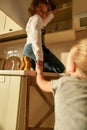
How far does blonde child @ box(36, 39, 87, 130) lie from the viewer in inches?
30.9

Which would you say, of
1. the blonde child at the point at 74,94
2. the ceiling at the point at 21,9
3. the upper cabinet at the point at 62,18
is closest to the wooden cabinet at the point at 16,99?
the blonde child at the point at 74,94

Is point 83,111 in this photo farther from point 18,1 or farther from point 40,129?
point 18,1

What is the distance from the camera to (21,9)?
160cm

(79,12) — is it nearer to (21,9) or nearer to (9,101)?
(21,9)

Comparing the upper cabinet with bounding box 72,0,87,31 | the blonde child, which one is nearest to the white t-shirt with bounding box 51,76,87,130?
the blonde child

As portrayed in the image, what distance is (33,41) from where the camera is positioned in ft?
4.26

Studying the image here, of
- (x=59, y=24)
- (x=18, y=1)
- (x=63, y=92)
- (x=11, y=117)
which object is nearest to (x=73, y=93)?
(x=63, y=92)

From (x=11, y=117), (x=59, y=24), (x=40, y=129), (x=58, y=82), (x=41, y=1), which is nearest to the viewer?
(x=58, y=82)

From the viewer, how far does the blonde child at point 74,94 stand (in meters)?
0.78

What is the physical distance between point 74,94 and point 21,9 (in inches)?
39.5

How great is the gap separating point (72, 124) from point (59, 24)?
1.23 metres

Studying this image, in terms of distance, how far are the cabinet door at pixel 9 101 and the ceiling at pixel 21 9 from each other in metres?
0.53

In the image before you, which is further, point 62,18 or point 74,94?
point 62,18

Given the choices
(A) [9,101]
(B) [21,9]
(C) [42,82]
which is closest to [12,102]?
(A) [9,101]
